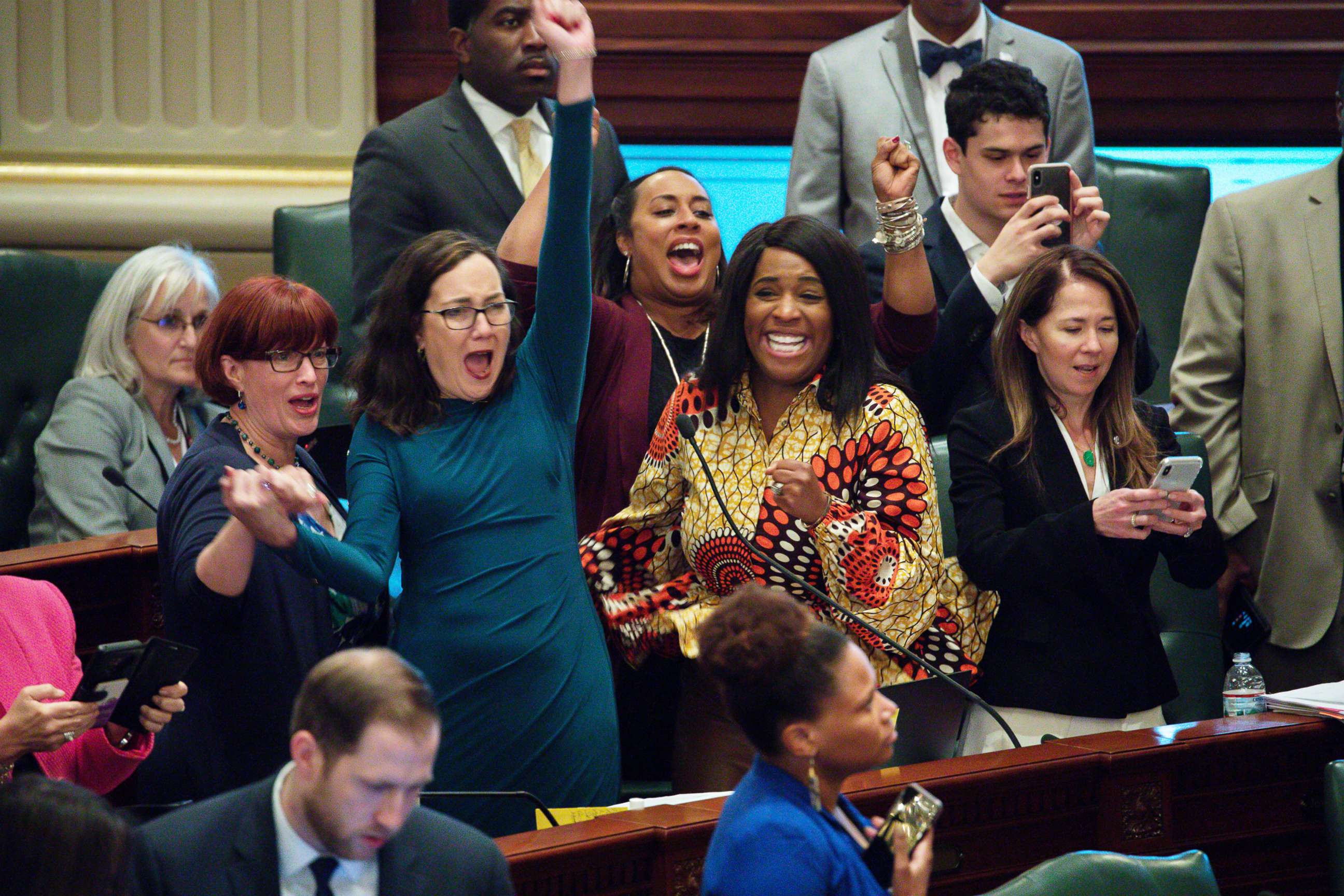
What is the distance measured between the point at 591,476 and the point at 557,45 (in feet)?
2.73

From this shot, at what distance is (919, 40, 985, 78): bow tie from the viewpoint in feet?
12.2

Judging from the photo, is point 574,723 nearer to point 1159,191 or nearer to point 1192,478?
point 1192,478

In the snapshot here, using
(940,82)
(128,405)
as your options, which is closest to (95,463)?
(128,405)

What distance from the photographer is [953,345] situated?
2871mm

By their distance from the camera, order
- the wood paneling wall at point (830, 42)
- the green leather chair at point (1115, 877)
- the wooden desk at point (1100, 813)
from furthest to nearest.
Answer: the wood paneling wall at point (830, 42) < the wooden desk at point (1100, 813) < the green leather chair at point (1115, 877)

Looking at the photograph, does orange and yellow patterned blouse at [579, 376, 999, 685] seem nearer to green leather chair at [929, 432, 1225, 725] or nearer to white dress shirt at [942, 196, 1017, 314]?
green leather chair at [929, 432, 1225, 725]

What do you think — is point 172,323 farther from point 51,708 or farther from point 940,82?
point 940,82

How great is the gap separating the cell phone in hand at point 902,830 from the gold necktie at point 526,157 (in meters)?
1.85

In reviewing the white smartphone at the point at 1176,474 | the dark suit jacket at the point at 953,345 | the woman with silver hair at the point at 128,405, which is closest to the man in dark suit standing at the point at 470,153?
the woman with silver hair at the point at 128,405

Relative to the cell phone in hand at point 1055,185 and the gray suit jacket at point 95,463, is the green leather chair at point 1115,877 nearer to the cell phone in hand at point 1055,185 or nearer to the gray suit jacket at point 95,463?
the cell phone in hand at point 1055,185

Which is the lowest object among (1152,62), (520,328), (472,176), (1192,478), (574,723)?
(574,723)

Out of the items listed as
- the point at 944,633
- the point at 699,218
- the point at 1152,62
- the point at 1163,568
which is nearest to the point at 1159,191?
the point at 1152,62

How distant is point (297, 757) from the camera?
1.50m

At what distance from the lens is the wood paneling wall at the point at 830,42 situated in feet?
15.5
